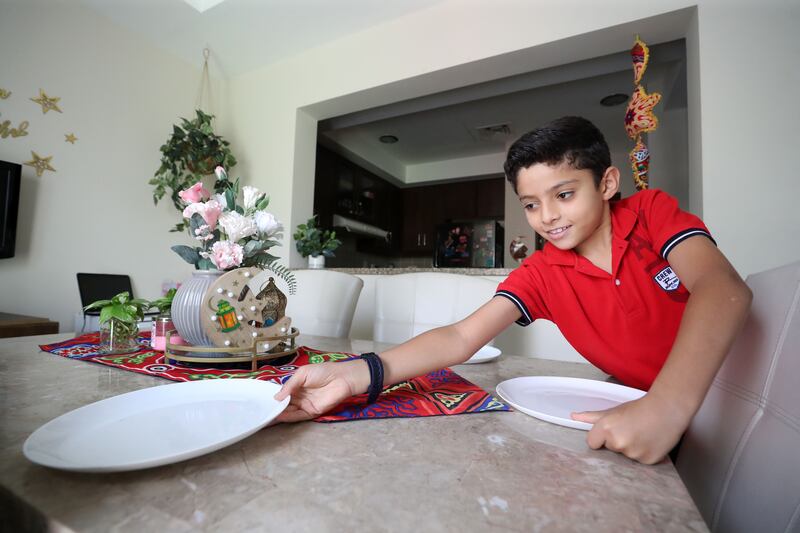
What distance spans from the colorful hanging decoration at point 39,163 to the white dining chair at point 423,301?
2.28 metres

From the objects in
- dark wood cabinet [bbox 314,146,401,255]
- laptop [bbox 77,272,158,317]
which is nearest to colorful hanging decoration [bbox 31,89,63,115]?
laptop [bbox 77,272,158,317]

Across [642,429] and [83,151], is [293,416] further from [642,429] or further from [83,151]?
[83,151]

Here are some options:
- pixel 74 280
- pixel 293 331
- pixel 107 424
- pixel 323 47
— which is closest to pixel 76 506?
pixel 107 424

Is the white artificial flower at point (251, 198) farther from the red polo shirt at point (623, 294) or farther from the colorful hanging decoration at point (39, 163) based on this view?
the colorful hanging decoration at point (39, 163)

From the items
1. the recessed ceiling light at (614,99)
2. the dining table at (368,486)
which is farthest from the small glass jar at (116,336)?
the recessed ceiling light at (614,99)

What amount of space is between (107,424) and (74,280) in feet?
8.74

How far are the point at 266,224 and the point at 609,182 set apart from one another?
76cm

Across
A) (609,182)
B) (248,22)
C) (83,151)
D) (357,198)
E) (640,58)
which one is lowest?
(609,182)

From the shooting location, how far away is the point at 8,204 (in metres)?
2.04

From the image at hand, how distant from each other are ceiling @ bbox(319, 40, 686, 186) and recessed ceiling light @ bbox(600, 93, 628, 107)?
0.05m

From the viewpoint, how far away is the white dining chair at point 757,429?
39 cm

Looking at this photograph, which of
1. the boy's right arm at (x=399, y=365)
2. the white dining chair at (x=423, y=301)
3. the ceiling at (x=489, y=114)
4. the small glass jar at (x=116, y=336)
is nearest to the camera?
the boy's right arm at (x=399, y=365)

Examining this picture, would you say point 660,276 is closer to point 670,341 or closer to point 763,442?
point 670,341

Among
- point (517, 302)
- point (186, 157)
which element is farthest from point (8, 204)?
point (517, 302)
